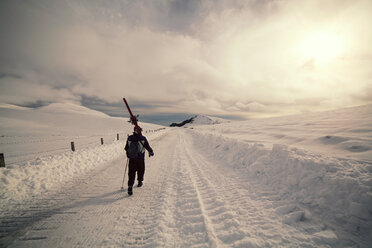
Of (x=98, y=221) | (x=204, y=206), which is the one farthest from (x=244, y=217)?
(x=98, y=221)

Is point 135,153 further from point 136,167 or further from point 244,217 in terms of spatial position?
point 244,217

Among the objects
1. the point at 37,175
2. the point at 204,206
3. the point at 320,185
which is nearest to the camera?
the point at 204,206

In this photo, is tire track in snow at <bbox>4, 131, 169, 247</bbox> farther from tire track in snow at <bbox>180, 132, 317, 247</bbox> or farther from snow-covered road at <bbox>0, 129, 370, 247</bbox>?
tire track in snow at <bbox>180, 132, 317, 247</bbox>

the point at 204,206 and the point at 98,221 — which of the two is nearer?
the point at 98,221

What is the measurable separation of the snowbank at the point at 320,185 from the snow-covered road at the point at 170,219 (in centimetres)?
31

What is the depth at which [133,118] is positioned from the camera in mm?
6477

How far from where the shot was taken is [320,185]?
3885 millimetres

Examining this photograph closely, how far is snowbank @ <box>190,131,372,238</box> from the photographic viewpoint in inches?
121

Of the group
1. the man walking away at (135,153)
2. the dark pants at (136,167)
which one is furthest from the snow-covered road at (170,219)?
the man walking away at (135,153)

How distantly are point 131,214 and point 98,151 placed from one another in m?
7.89

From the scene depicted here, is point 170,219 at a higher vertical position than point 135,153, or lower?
lower

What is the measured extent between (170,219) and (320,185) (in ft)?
13.5

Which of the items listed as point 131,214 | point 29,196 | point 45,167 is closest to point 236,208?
point 131,214

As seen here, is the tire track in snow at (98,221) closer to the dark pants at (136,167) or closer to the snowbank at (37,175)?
the dark pants at (136,167)
